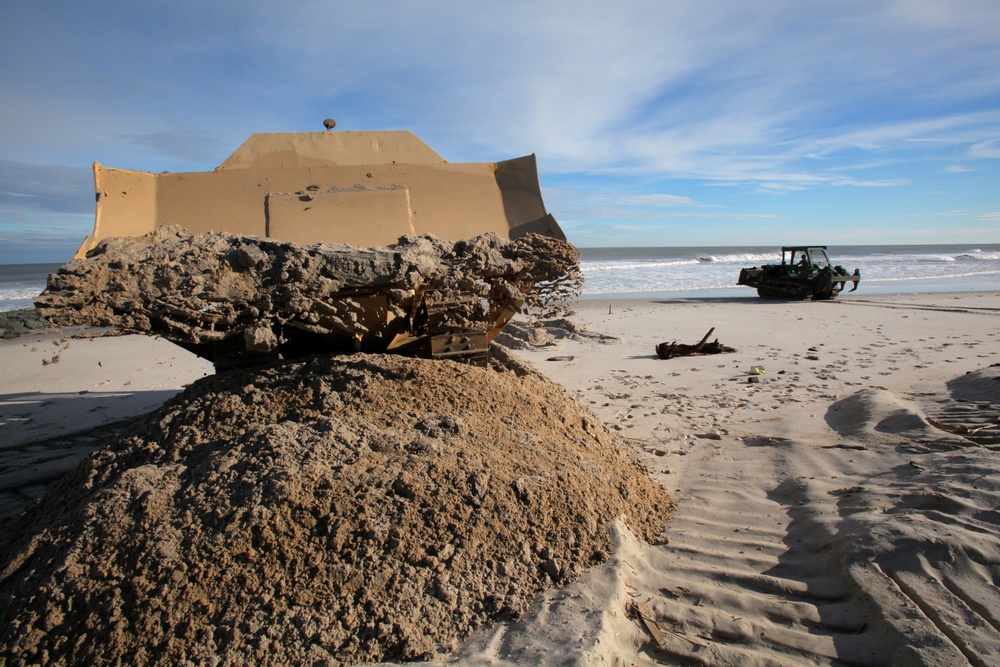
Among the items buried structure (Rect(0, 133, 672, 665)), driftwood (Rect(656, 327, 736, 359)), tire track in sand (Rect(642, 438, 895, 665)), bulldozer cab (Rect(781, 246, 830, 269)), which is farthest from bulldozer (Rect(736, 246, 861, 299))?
buried structure (Rect(0, 133, 672, 665))

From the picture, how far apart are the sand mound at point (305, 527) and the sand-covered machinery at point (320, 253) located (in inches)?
16.0

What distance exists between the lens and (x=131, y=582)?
7.02 feet

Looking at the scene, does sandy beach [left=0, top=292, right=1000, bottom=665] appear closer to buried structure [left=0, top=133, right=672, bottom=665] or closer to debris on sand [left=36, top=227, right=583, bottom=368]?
buried structure [left=0, top=133, right=672, bottom=665]

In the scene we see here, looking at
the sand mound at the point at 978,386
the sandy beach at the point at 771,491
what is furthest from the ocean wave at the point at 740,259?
the sand mound at the point at 978,386

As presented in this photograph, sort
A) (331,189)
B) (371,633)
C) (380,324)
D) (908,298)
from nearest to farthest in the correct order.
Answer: (371,633)
(380,324)
(331,189)
(908,298)

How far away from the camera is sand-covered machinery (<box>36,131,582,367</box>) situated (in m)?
2.48

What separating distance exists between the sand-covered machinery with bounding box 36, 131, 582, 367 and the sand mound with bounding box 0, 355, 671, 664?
406 mm

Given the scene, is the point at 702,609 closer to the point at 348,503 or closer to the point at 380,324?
the point at 348,503

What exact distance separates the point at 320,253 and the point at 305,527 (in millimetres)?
1171

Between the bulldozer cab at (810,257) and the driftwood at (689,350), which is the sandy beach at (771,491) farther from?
the bulldozer cab at (810,257)

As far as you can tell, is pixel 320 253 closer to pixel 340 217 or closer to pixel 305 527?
pixel 340 217

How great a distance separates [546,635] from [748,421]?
125 inches

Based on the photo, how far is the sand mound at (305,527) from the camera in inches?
81.4

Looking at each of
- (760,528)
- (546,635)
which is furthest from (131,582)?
(760,528)
